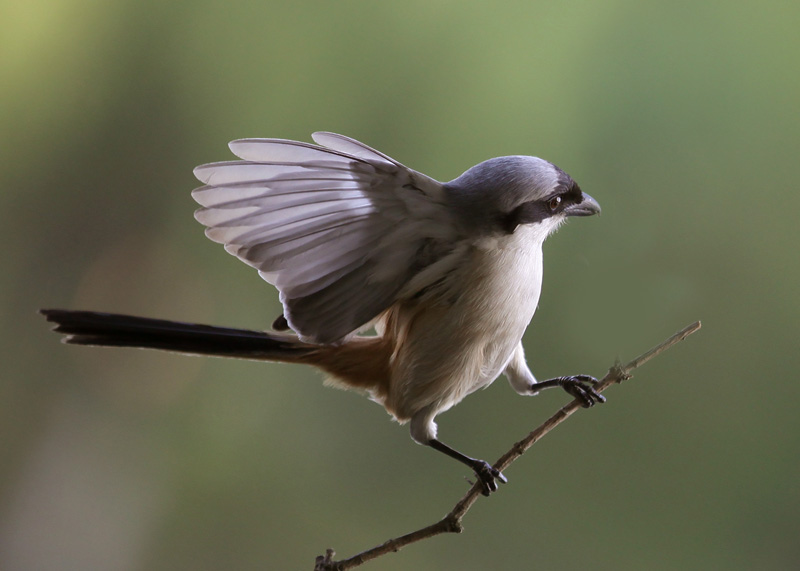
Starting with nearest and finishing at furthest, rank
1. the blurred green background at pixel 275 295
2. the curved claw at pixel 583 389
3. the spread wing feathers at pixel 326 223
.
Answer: the spread wing feathers at pixel 326 223
the curved claw at pixel 583 389
the blurred green background at pixel 275 295

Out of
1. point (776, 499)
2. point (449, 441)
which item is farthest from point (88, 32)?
point (776, 499)

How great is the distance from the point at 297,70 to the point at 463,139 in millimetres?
375

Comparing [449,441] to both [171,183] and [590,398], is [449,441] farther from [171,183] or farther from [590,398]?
[171,183]

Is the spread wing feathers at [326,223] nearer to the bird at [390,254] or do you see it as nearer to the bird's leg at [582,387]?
the bird at [390,254]

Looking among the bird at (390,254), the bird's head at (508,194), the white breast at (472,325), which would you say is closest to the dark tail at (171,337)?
the bird at (390,254)

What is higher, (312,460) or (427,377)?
(427,377)

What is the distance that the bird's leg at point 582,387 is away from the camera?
0.86 metres

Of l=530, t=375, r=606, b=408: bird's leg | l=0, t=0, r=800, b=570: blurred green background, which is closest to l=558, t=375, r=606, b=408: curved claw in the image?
l=530, t=375, r=606, b=408: bird's leg

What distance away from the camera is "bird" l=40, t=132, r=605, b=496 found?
29.5 inches

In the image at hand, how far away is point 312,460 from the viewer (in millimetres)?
1600

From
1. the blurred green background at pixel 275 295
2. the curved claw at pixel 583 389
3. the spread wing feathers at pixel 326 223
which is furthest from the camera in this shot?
the blurred green background at pixel 275 295

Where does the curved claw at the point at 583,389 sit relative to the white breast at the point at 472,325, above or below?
below

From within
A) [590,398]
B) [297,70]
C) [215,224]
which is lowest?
[590,398]

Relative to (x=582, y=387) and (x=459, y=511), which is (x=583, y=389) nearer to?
(x=582, y=387)
